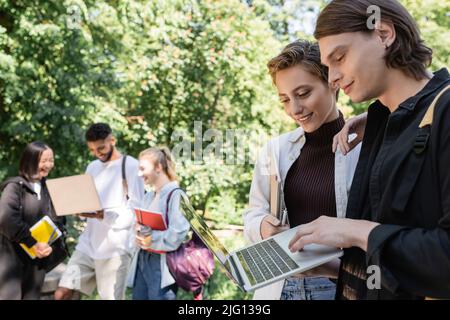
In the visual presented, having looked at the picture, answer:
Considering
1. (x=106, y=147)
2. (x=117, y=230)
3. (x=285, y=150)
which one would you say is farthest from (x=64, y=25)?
(x=285, y=150)

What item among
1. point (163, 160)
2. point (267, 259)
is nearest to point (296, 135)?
point (267, 259)

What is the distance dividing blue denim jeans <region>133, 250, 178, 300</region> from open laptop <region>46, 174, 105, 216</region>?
0.58m

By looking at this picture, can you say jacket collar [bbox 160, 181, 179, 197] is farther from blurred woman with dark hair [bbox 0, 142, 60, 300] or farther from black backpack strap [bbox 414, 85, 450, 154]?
black backpack strap [bbox 414, 85, 450, 154]

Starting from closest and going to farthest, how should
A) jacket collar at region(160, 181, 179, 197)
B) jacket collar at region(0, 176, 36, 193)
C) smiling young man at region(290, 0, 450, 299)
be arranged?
smiling young man at region(290, 0, 450, 299), jacket collar at region(160, 181, 179, 197), jacket collar at region(0, 176, 36, 193)

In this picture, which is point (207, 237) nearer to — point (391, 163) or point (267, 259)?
point (267, 259)

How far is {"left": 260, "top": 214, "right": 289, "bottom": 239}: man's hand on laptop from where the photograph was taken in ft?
5.51

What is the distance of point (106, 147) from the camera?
418cm

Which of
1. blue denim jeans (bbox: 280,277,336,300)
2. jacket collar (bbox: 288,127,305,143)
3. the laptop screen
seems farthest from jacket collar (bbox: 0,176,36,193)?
blue denim jeans (bbox: 280,277,336,300)

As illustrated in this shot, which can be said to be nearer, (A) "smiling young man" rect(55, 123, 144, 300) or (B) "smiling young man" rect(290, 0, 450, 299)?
(B) "smiling young man" rect(290, 0, 450, 299)

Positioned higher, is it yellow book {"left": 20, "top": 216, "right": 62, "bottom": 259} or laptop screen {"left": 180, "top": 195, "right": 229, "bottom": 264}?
laptop screen {"left": 180, "top": 195, "right": 229, "bottom": 264}

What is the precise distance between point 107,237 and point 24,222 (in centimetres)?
69

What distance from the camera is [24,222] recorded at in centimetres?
373

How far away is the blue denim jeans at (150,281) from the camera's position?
11.3ft

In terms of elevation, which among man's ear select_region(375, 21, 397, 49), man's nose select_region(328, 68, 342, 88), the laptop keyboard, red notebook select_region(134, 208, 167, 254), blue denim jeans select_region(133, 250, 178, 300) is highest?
man's ear select_region(375, 21, 397, 49)
